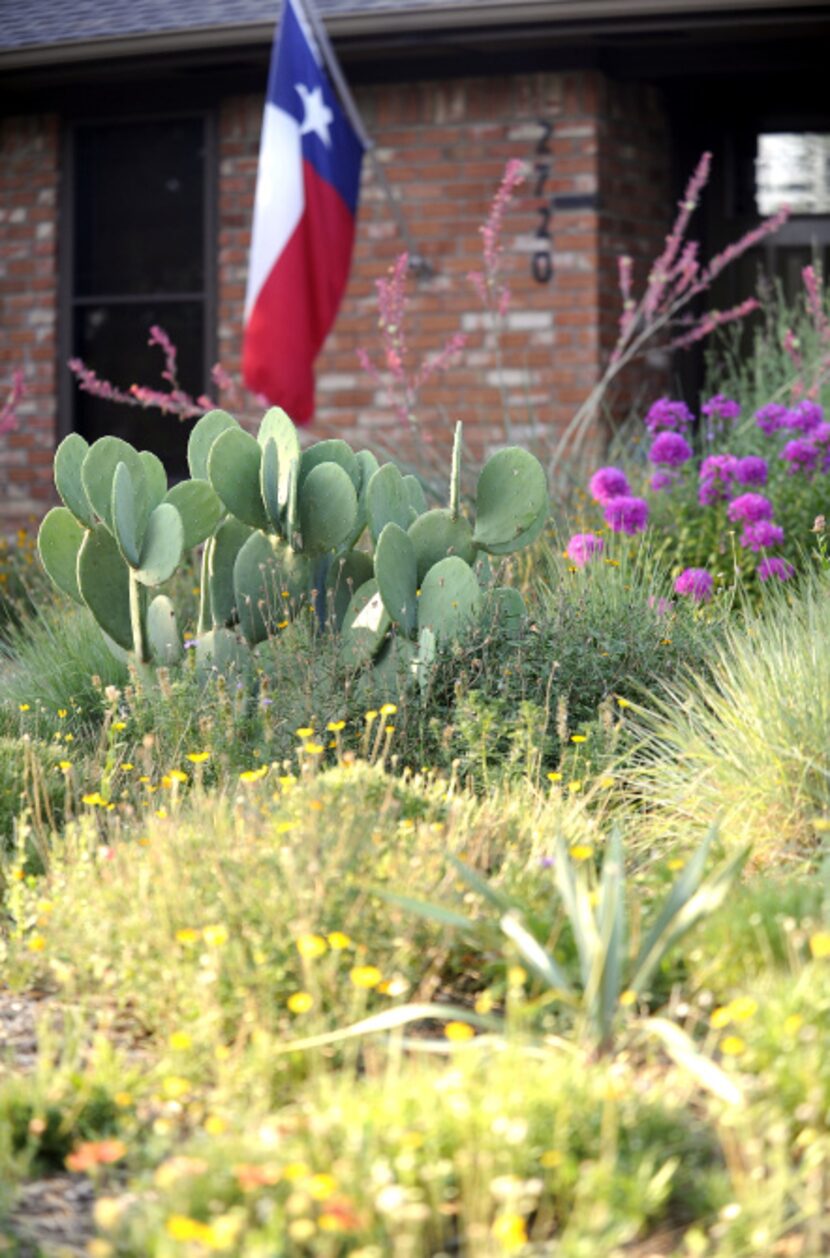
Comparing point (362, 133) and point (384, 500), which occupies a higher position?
point (362, 133)

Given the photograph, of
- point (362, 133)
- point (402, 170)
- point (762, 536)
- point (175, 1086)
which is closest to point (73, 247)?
point (402, 170)

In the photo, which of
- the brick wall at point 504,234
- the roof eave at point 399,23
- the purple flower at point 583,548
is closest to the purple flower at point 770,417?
the purple flower at point 583,548

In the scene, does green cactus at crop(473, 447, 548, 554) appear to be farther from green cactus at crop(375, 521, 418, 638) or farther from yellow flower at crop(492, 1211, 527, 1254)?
yellow flower at crop(492, 1211, 527, 1254)

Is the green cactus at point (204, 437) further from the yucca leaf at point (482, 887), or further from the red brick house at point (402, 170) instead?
the yucca leaf at point (482, 887)

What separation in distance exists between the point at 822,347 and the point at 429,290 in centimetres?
211

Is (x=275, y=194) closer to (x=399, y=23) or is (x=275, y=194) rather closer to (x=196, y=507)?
(x=399, y=23)

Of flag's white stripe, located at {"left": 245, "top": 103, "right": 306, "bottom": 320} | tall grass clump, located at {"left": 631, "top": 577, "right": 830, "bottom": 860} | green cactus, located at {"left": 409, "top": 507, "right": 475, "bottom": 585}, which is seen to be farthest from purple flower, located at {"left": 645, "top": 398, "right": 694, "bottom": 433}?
tall grass clump, located at {"left": 631, "top": 577, "right": 830, "bottom": 860}

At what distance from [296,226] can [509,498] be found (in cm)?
303

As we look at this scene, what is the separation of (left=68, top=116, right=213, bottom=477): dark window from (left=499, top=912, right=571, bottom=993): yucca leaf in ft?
23.5

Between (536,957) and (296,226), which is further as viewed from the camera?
(296,226)

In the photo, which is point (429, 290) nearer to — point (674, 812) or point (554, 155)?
point (554, 155)

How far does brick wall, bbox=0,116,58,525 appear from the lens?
10.0m

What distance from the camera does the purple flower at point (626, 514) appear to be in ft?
20.5

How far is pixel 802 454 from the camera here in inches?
257
